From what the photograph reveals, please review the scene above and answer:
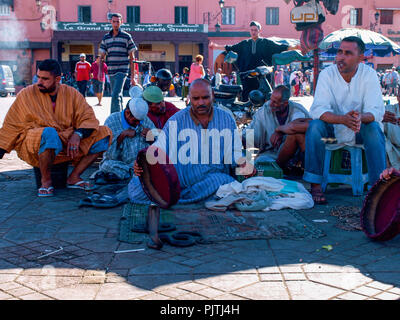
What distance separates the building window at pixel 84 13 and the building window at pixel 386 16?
21264 millimetres

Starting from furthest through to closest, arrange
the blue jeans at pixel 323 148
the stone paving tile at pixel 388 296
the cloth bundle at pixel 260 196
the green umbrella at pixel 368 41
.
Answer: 1. the green umbrella at pixel 368 41
2. the blue jeans at pixel 323 148
3. the cloth bundle at pixel 260 196
4. the stone paving tile at pixel 388 296

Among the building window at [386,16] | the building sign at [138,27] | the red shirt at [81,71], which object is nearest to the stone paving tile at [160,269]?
the red shirt at [81,71]

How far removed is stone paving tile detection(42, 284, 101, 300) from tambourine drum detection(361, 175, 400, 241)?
199 cm

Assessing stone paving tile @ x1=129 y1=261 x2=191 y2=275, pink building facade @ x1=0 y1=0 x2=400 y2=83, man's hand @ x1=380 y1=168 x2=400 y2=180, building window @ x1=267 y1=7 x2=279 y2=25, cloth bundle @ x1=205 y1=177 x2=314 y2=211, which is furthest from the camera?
building window @ x1=267 y1=7 x2=279 y2=25

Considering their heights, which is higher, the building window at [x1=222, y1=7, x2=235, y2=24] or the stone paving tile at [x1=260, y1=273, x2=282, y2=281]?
the building window at [x1=222, y1=7, x2=235, y2=24]

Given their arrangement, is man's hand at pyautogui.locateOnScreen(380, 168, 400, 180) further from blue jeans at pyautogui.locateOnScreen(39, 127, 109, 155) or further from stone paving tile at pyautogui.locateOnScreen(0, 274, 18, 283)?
blue jeans at pyautogui.locateOnScreen(39, 127, 109, 155)

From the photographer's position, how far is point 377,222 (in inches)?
157

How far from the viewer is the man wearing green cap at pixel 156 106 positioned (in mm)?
6172

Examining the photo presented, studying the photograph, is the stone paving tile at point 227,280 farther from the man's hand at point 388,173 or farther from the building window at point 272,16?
the building window at point 272,16

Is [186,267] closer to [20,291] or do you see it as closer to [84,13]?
[20,291]

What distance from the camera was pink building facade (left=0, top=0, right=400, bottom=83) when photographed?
3666cm

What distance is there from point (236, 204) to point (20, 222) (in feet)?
5.83

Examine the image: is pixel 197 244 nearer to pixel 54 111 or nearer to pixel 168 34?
pixel 54 111

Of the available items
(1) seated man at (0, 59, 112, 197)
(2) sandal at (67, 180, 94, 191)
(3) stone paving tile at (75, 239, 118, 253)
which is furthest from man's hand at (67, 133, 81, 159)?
(3) stone paving tile at (75, 239, 118, 253)
